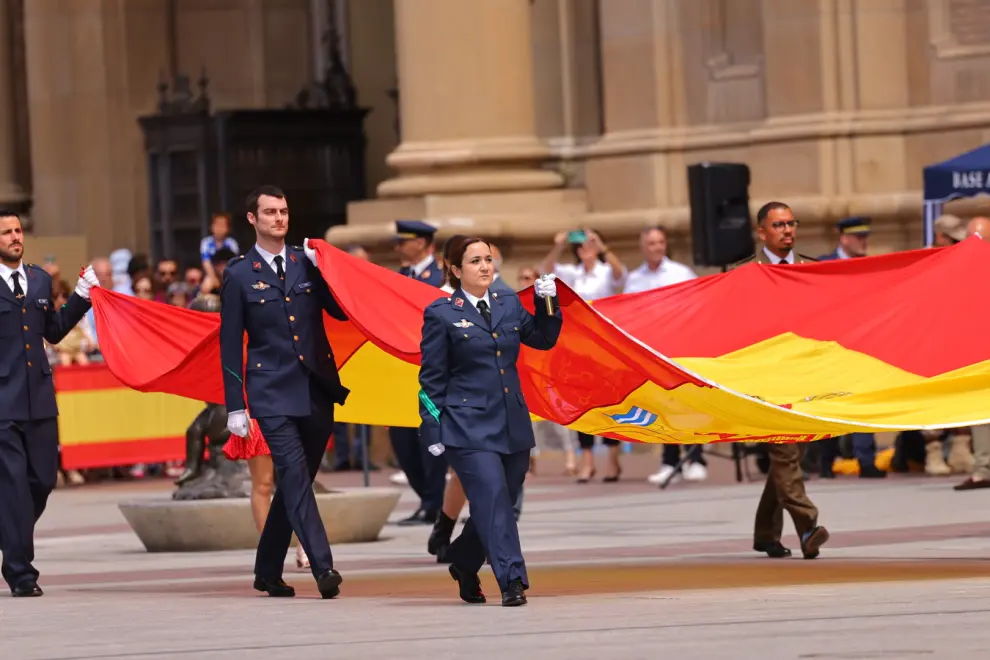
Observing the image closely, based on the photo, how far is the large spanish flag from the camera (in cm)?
1264

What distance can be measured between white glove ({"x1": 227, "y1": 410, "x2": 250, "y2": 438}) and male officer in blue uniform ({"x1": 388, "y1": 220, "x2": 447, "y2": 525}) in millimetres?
4111

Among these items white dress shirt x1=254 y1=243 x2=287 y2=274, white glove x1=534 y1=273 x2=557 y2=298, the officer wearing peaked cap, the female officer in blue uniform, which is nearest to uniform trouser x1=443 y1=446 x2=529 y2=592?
the female officer in blue uniform

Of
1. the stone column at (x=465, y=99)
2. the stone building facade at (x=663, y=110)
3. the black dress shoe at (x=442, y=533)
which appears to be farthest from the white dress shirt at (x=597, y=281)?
the black dress shoe at (x=442, y=533)

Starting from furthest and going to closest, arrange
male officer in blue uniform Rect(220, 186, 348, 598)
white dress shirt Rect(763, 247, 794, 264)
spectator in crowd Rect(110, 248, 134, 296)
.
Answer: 1. spectator in crowd Rect(110, 248, 134, 296)
2. white dress shirt Rect(763, 247, 794, 264)
3. male officer in blue uniform Rect(220, 186, 348, 598)

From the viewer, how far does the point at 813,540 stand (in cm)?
1367

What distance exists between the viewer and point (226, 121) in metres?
31.4

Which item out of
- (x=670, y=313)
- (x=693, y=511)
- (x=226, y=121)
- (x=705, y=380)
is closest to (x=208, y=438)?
(x=693, y=511)

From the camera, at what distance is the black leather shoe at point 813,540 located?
1364cm

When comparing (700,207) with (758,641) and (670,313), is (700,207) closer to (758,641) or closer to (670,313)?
(670,313)

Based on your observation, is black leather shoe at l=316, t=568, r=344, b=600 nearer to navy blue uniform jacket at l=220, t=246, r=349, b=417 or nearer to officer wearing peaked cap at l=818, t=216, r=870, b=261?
navy blue uniform jacket at l=220, t=246, r=349, b=417

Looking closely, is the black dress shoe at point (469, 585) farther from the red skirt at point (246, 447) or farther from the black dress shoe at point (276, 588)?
the red skirt at point (246, 447)

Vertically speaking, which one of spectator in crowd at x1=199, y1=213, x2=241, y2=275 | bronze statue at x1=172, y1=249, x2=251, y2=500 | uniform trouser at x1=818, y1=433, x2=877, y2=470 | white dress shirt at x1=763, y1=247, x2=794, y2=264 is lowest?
uniform trouser at x1=818, y1=433, x2=877, y2=470

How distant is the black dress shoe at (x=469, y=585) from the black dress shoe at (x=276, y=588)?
3.86 feet

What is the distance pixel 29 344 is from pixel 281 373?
5.69 feet
